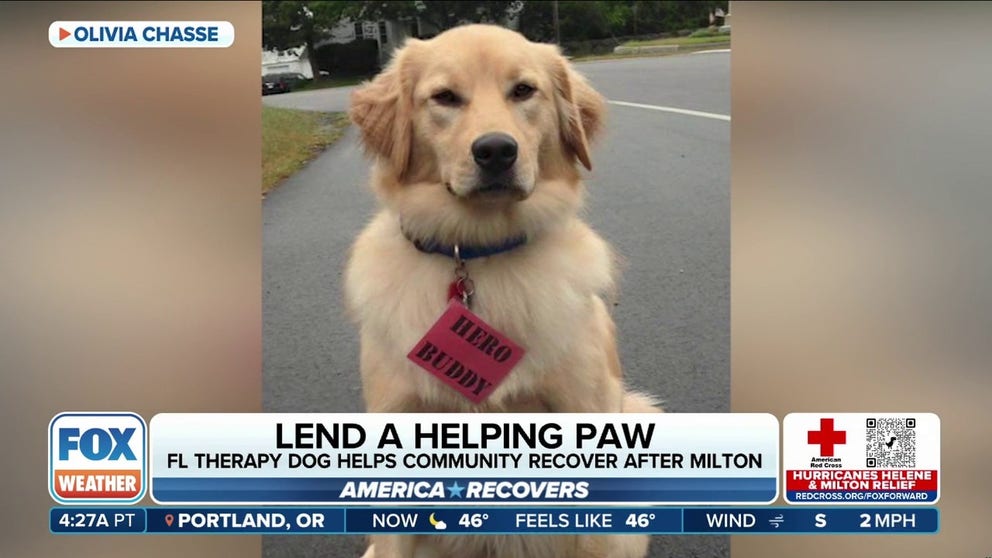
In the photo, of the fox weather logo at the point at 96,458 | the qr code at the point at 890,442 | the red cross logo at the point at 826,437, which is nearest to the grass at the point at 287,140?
the fox weather logo at the point at 96,458

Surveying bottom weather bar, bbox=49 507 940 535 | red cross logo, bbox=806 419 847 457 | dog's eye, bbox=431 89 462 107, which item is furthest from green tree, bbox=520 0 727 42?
bottom weather bar, bbox=49 507 940 535

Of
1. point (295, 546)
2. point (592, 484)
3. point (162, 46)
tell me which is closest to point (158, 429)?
point (295, 546)

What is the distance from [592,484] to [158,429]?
3.14 ft

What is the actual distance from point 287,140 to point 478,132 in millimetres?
459

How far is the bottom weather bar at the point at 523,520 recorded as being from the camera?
1.82 meters

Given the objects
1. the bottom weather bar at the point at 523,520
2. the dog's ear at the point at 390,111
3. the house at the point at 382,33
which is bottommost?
the bottom weather bar at the point at 523,520

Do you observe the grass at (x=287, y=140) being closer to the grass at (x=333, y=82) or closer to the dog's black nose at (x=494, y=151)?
the grass at (x=333, y=82)

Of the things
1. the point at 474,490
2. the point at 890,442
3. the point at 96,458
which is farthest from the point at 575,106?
the point at 96,458

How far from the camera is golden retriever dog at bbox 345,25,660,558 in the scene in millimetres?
1767

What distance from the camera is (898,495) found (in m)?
1.83

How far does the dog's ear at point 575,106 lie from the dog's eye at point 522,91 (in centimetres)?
7

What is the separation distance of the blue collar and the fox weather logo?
73cm

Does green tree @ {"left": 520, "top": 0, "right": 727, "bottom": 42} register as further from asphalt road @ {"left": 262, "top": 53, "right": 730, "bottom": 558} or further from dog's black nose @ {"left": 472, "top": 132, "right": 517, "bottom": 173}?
dog's black nose @ {"left": 472, "top": 132, "right": 517, "bottom": 173}

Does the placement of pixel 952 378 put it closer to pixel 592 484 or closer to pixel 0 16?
pixel 592 484
